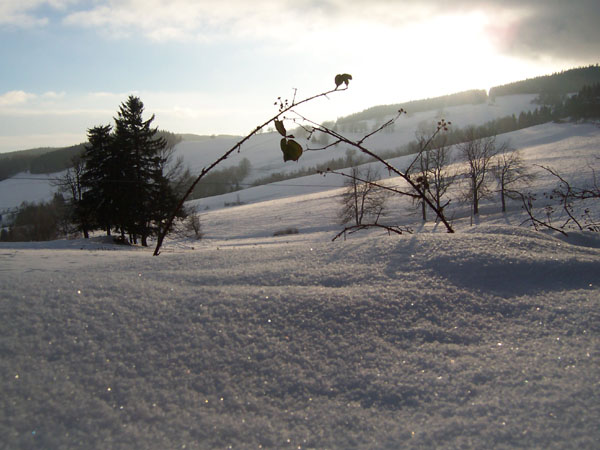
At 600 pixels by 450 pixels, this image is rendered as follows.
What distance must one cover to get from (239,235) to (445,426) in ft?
124

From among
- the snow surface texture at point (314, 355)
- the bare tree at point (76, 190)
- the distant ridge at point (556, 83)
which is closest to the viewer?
the snow surface texture at point (314, 355)

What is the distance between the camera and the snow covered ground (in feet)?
2.67

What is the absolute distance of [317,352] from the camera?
1.08m

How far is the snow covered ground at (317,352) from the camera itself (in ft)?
2.67

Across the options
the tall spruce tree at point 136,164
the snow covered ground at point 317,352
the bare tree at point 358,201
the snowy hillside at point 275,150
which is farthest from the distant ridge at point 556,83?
the snow covered ground at point 317,352

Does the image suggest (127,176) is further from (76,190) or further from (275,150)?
(275,150)

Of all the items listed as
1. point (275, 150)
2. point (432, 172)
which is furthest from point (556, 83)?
point (432, 172)

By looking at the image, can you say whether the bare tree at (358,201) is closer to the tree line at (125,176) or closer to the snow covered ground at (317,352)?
the tree line at (125,176)

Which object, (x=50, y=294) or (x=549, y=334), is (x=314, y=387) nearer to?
(x=549, y=334)

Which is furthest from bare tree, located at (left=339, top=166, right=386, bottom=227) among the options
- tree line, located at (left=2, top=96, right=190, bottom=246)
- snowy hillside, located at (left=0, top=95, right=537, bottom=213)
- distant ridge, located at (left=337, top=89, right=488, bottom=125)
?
distant ridge, located at (left=337, top=89, right=488, bottom=125)

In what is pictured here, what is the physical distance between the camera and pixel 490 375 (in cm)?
95

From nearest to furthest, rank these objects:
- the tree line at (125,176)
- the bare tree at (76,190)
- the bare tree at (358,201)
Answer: the tree line at (125,176) → the bare tree at (76,190) → the bare tree at (358,201)

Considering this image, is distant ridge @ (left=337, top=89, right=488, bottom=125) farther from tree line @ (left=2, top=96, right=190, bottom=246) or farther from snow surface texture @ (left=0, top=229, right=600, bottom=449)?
snow surface texture @ (left=0, top=229, right=600, bottom=449)

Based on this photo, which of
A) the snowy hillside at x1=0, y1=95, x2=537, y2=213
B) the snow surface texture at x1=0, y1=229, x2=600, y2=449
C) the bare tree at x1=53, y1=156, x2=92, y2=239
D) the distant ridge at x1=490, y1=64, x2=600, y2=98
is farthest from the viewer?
the distant ridge at x1=490, y1=64, x2=600, y2=98
